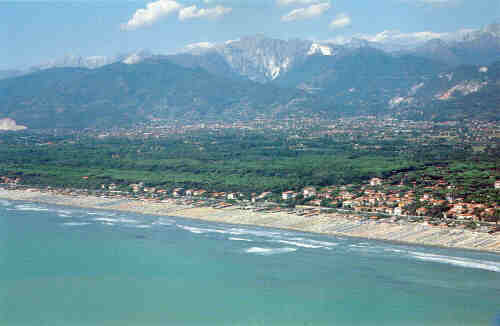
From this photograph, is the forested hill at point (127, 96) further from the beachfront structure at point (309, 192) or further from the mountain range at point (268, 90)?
the beachfront structure at point (309, 192)

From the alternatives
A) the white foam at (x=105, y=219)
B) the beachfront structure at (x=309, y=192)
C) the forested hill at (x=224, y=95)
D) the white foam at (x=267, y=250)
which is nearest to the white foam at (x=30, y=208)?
the white foam at (x=105, y=219)

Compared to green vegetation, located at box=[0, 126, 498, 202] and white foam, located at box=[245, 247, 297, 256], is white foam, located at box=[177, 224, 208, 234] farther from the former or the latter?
green vegetation, located at box=[0, 126, 498, 202]

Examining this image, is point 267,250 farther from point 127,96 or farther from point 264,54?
point 264,54

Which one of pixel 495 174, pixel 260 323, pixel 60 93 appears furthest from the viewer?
pixel 60 93

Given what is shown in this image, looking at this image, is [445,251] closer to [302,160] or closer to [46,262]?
[46,262]

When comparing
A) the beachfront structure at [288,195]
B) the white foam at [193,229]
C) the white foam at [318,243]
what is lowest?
the white foam at [193,229]

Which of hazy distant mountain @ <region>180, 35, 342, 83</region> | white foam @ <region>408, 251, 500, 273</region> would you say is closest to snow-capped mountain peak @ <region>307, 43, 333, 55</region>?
hazy distant mountain @ <region>180, 35, 342, 83</region>

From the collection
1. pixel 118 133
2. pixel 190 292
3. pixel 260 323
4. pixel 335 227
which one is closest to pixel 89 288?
pixel 190 292
